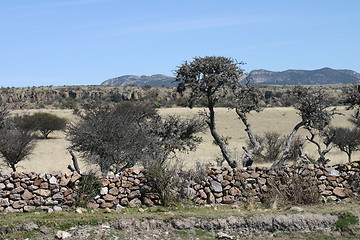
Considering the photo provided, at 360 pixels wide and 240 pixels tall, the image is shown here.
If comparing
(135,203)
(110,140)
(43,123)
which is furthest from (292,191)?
(43,123)

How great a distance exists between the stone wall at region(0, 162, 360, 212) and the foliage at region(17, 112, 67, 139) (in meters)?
38.0

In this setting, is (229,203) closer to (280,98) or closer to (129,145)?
(129,145)

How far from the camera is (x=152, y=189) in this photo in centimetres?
1397

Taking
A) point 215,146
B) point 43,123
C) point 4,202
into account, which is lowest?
point 215,146

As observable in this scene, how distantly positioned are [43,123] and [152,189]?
41235 mm

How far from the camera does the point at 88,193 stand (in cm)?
1354

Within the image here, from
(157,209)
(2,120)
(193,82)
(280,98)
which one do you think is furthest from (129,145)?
(280,98)

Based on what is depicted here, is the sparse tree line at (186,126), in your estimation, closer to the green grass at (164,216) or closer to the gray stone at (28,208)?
the green grass at (164,216)

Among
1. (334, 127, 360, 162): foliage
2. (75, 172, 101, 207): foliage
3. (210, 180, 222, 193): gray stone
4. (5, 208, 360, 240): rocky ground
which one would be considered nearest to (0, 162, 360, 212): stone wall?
(210, 180, 222, 193): gray stone

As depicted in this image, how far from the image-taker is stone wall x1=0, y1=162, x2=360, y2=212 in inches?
531

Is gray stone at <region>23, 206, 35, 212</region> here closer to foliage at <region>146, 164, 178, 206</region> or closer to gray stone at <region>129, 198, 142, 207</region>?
gray stone at <region>129, 198, 142, 207</region>

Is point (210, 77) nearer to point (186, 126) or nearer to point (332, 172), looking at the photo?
point (332, 172)

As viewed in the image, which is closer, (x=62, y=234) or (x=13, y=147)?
(x=62, y=234)

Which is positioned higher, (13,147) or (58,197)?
(58,197)
